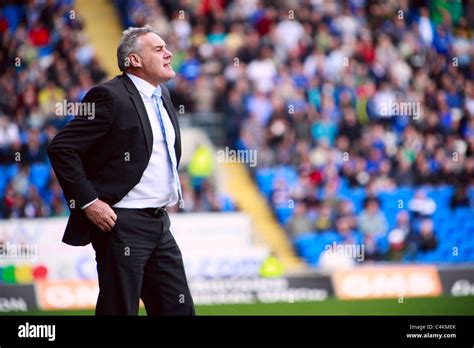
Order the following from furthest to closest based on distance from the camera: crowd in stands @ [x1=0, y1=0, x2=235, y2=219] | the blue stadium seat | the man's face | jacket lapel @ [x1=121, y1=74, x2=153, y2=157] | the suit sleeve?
1. the blue stadium seat
2. crowd in stands @ [x1=0, y1=0, x2=235, y2=219]
3. the man's face
4. jacket lapel @ [x1=121, y1=74, x2=153, y2=157]
5. the suit sleeve

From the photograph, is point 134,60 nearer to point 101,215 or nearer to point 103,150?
point 103,150

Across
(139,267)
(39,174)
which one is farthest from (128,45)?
(39,174)

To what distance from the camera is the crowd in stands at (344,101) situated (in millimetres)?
11453

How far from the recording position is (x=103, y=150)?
484 cm

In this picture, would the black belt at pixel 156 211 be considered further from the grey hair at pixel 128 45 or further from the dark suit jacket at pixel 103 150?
the grey hair at pixel 128 45

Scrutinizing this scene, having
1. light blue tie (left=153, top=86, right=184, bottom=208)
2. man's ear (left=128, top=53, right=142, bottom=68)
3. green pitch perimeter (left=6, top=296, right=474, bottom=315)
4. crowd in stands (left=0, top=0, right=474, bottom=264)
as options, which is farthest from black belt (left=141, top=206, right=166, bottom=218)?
crowd in stands (left=0, top=0, right=474, bottom=264)

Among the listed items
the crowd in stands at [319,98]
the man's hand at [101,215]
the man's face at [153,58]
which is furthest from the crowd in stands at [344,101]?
the man's hand at [101,215]

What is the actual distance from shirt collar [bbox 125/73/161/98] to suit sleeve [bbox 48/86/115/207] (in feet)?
0.75

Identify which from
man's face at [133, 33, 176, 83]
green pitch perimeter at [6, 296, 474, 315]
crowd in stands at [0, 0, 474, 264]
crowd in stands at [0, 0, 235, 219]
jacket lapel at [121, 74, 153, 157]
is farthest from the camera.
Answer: crowd in stands at [0, 0, 474, 264]

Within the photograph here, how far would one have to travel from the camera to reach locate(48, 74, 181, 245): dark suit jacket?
474cm

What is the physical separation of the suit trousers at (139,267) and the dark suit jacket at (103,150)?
114mm

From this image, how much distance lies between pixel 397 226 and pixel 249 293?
6.44ft

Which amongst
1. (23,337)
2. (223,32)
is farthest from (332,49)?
(23,337)

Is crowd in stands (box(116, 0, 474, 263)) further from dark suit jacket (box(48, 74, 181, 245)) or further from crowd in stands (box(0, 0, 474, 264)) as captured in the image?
dark suit jacket (box(48, 74, 181, 245))
